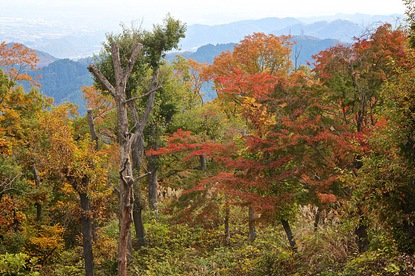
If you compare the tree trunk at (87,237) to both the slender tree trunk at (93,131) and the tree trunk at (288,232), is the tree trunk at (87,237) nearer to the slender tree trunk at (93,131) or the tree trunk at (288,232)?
the slender tree trunk at (93,131)

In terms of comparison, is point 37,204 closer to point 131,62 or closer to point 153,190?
point 153,190

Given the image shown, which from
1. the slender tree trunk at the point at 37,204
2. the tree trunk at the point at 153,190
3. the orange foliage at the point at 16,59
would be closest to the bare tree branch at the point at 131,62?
the slender tree trunk at the point at 37,204

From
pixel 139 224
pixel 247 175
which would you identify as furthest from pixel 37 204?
pixel 247 175

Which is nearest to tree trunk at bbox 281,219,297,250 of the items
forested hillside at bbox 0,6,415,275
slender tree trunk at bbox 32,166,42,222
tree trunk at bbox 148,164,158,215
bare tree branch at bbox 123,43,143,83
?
forested hillside at bbox 0,6,415,275

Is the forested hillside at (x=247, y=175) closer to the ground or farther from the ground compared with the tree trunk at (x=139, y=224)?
farther from the ground

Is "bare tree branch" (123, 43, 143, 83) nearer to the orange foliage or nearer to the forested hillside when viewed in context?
the forested hillside

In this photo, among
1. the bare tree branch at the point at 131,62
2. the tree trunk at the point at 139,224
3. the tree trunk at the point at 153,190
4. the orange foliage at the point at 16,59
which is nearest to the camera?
the bare tree branch at the point at 131,62

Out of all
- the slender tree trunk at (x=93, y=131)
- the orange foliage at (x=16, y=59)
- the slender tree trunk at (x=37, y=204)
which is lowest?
the slender tree trunk at (x=37, y=204)

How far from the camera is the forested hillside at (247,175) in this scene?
452 cm

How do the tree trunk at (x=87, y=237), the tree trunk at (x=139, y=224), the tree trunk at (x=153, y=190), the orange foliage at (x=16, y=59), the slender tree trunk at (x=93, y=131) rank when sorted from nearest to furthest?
the tree trunk at (x=87, y=237), the slender tree trunk at (x=93, y=131), the tree trunk at (x=139, y=224), the tree trunk at (x=153, y=190), the orange foliage at (x=16, y=59)

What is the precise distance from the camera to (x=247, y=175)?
22.2 ft

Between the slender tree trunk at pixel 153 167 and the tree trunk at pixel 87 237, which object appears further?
the slender tree trunk at pixel 153 167

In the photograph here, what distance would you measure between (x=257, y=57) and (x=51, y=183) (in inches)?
603

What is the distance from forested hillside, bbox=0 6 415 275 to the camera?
14.8ft
